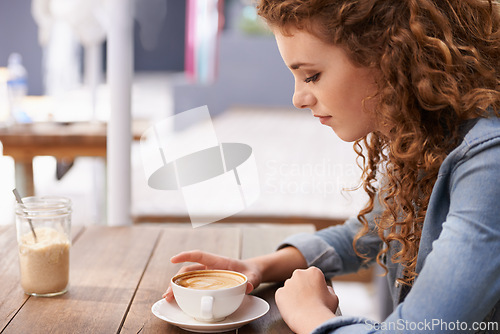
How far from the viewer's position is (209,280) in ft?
2.75

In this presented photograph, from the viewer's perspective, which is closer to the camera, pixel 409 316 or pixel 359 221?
pixel 409 316

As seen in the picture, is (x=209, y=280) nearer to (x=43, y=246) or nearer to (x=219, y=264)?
(x=219, y=264)

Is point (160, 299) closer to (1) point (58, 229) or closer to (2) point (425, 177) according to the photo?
(1) point (58, 229)

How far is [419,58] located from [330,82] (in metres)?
0.12

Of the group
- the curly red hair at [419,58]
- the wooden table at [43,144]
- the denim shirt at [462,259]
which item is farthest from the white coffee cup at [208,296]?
the wooden table at [43,144]

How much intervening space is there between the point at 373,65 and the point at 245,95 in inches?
182

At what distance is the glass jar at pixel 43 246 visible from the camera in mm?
902

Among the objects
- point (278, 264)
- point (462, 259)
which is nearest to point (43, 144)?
point (278, 264)

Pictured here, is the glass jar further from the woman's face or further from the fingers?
the woman's face

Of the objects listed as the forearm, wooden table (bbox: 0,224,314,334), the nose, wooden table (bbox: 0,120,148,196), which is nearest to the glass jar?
wooden table (bbox: 0,224,314,334)

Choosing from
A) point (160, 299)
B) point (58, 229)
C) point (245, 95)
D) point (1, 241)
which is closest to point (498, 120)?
point (160, 299)

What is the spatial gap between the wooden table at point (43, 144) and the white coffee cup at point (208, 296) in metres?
1.61

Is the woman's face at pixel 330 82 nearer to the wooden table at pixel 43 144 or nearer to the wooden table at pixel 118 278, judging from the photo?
the wooden table at pixel 118 278

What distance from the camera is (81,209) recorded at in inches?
133
